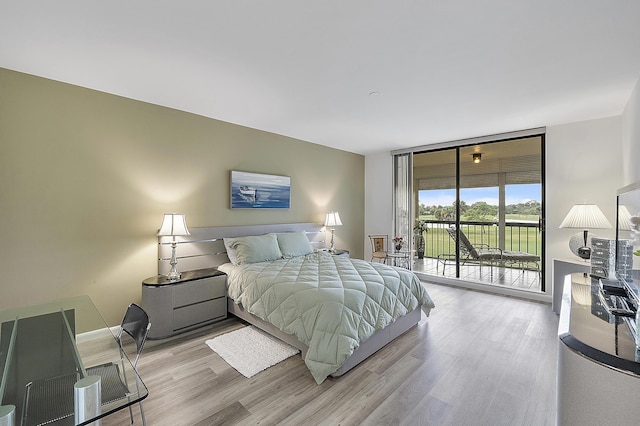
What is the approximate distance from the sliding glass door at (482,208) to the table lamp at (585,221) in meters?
1.46

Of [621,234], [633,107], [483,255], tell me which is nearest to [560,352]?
[621,234]

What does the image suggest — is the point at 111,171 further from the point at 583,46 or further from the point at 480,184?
the point at 480,184

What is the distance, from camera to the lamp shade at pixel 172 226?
3.16m

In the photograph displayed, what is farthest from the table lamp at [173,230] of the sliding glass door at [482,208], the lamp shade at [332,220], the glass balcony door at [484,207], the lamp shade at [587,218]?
the lamp shade at [587,218]

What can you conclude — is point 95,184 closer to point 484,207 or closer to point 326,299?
point 326,299

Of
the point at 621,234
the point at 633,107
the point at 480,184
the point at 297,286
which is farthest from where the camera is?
the point at 480,184

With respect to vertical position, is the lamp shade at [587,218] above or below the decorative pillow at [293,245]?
above

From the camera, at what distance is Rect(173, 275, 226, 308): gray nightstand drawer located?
10.1ft

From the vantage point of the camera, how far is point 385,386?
2.18m

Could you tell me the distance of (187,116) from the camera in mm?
3668

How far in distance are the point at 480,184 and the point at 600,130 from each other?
258 cm

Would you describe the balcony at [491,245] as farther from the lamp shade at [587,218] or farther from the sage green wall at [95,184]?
the sage green wall at [95,184]

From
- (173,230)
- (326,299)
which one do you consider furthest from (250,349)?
(173,230)

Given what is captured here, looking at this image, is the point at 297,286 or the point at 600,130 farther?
the point at 600,130
